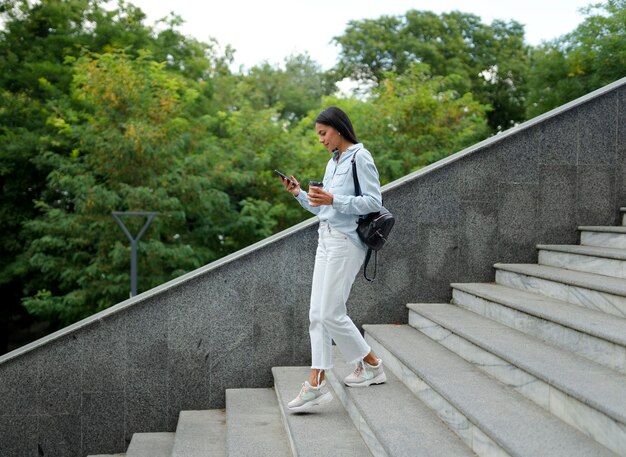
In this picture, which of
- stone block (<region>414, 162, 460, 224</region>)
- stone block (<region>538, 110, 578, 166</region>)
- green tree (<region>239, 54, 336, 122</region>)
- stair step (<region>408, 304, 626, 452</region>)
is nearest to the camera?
stair step (<region>408, 304, 626, 452</region>)

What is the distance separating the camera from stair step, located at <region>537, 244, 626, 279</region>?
16.6 ft

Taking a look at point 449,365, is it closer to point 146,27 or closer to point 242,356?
point 242,356

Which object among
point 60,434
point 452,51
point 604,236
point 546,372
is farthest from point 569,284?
point 452,51

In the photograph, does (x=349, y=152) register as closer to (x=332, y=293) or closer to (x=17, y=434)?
(x=332, y=293)

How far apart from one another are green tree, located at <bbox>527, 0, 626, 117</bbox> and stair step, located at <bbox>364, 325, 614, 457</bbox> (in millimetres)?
9457

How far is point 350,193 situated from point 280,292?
6.38ft

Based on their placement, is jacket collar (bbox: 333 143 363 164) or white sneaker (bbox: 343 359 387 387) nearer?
jacket collar (bbox: 333 143 363 164)

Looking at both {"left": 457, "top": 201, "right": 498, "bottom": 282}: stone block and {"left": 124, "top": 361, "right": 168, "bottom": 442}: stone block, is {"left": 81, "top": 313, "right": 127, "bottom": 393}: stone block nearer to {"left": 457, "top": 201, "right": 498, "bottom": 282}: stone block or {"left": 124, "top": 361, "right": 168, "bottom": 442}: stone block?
{"left": 124, "top": 361, "right": 168, "bottom": 442}: stone block

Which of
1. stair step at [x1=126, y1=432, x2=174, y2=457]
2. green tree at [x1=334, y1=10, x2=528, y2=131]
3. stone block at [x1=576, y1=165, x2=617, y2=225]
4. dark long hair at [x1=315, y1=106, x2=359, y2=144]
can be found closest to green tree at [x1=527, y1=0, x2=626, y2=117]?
stone block at [x1=576, y1=165, x2=617, y2=225]

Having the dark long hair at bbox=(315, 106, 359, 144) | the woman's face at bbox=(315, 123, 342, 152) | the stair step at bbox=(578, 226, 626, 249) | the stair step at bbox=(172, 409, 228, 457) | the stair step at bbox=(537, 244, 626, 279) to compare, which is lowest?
the stair step at bbox=(172, 409, 228, 457)

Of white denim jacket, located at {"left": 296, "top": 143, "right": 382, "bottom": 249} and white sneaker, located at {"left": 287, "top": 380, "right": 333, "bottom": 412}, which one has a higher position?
white denim jacket, located at {"left": 296, "top": 143, "right": 382, "bottom": 249}

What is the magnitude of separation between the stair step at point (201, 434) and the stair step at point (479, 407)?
1.42 m

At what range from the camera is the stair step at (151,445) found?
17.4ft

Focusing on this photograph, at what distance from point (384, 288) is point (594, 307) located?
6.54 ft
